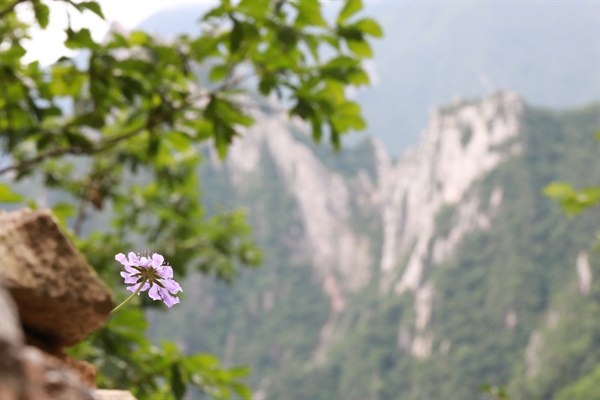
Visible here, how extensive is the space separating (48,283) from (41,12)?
1.77 m

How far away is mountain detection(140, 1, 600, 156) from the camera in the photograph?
5202 inches

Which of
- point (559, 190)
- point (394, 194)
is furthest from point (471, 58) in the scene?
point (559, 190)

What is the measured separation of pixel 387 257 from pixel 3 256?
151362mm

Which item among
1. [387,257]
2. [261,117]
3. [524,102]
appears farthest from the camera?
[261,117]

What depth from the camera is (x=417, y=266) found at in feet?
447

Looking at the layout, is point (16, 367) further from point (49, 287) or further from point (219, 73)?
point (219, 73)

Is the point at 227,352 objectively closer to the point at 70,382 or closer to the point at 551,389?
the point at 551,389

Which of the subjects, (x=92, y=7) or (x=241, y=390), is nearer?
(x=92, y=7)

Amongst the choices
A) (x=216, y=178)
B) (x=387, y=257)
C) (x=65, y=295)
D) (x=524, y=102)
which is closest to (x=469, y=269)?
(x=387, y=257)

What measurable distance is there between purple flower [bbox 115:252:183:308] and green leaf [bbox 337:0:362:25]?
222 cm

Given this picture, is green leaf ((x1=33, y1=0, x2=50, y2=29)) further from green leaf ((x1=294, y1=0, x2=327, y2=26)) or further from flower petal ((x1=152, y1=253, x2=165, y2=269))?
flower petal ((x1=152, y1=253, x2=165, y2=269))

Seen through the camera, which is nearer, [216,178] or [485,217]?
[485,217]

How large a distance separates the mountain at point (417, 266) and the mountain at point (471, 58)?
1071 centimetres

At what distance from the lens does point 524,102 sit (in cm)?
12812
